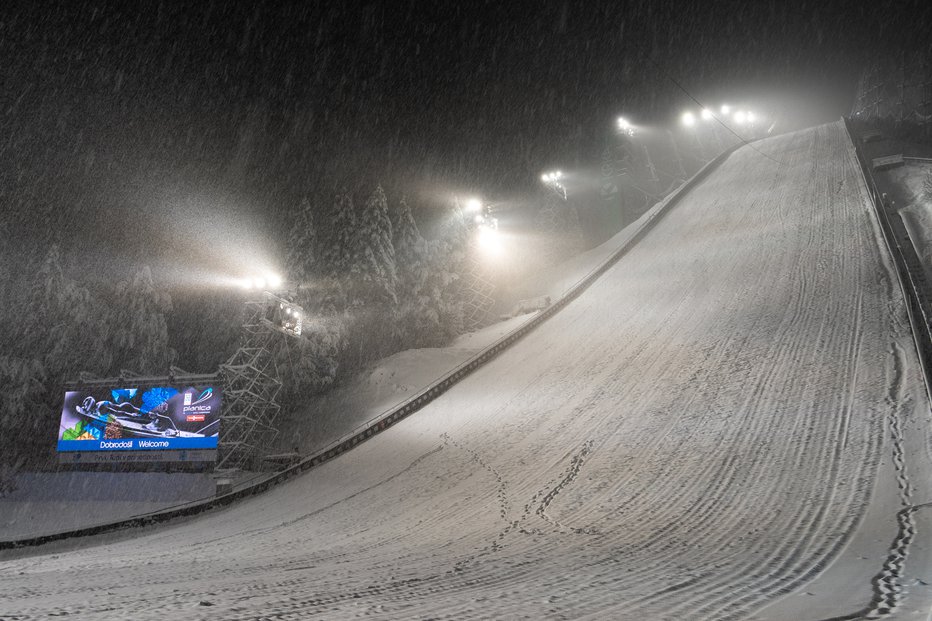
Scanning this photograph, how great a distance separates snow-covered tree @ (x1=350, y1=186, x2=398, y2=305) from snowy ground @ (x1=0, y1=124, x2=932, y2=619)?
10.6 metres

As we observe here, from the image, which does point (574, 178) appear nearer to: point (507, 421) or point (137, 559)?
point (507, 421)

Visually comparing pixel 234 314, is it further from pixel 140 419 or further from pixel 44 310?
pixel 140 419

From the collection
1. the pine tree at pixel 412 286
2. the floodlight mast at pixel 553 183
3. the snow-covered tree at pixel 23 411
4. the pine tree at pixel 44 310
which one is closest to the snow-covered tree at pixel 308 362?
the pine tree at pixel 412 286

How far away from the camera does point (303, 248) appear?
2803 centimetres

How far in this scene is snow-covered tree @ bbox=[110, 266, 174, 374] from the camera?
2453cm

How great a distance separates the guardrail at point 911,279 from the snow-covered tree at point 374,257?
2094 centimetres

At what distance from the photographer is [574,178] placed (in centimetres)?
5300

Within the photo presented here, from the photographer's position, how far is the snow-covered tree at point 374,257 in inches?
1077

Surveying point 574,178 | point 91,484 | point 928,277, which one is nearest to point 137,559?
point 91,484

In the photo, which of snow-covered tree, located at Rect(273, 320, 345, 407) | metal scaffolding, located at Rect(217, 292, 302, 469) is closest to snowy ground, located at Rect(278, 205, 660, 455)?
snow-covered tree, located at Rect(273, 320, 345, 407)

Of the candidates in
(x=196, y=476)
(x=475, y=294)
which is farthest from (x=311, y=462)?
(x=475, y=294)

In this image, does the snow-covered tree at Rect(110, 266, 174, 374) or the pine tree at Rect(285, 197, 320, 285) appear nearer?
the snow-covered tree at Rect(110, 266, 174, 374)

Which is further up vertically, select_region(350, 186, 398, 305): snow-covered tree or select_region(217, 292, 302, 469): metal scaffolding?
select_region(350, 186, 398, 305): snow-covered tree

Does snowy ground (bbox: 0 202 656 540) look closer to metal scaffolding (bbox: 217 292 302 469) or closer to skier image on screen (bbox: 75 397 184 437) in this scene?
metal scaffolding (bbox: 217 292 302 469)
